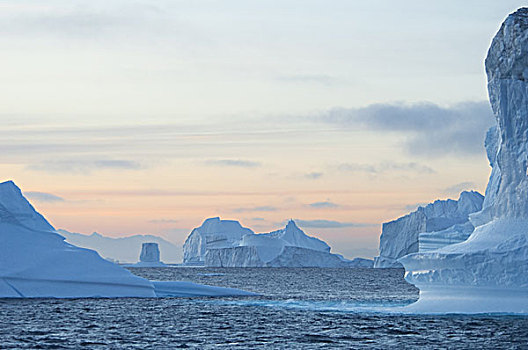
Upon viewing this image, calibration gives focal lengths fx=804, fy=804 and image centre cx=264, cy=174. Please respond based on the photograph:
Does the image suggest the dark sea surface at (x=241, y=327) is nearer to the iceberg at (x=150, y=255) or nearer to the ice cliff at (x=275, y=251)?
the ice cliff at (x=275, y=251)

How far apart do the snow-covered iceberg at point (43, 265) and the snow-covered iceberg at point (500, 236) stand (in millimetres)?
13441

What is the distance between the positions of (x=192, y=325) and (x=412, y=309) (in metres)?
7.45

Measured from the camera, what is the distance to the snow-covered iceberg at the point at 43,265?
32656 millimetres

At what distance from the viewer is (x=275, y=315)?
28.8 metres

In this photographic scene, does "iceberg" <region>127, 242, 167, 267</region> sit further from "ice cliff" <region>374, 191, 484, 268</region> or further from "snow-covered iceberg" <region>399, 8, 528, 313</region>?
"snow-covered iceberg" <region>399, 8, 528, 313</region>

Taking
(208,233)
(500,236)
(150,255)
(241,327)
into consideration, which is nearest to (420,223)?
(500,236)

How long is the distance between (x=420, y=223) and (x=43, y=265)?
165ft

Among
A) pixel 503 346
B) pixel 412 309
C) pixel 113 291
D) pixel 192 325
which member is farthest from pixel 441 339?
pixel 113 291

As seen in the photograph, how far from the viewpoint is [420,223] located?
7700cm

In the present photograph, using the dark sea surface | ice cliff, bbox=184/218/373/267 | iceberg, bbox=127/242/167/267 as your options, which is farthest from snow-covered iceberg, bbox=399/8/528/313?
iceberg, bbox=127/242/167/267

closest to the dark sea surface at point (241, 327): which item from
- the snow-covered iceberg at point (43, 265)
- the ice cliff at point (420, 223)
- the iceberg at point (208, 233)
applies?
the snow-covered iceberg at point (43, 265)

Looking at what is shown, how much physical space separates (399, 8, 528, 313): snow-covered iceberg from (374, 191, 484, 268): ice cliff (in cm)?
4542

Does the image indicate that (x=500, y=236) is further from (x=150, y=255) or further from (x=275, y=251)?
(x=150, y=255)

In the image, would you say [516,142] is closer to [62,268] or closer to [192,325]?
[192,325]
